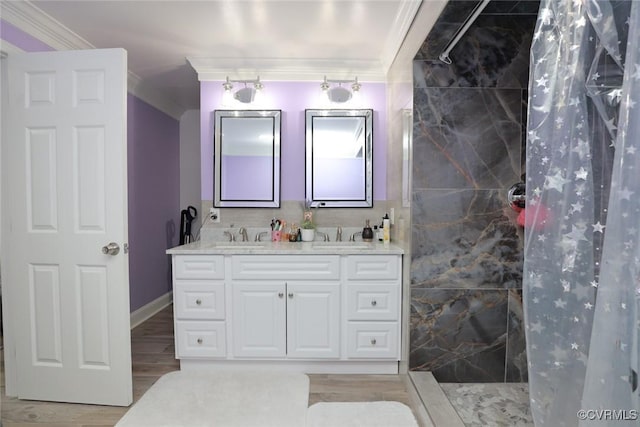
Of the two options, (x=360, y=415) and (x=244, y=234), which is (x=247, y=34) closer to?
(x=244, y=234)

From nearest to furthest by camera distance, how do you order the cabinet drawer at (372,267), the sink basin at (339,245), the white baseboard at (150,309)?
the cabinet drawer at (372,267) < the sink basin at (339,245) < the white baseboard at (150,309)

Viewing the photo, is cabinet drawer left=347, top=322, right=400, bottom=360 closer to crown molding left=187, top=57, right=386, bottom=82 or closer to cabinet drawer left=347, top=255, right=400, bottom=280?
cabinet drawer left=347, top=255, right=400, bottom=280

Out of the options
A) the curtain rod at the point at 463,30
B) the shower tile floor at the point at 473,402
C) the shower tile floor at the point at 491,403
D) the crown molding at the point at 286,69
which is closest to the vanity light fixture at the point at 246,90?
the crown molding at the point at 286,69

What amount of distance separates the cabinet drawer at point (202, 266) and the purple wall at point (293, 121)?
2.47ft

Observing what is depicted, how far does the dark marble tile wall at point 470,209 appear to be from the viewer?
194 cm

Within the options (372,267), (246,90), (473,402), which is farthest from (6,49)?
(473,402)

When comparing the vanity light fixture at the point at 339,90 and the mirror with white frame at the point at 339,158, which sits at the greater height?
the vanity light fixture at the point at 339,90

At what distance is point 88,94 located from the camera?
1.82m

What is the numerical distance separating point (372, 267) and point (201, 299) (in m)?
1.24

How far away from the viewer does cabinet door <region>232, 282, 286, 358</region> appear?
2.17 metres

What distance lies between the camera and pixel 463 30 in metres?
1.60

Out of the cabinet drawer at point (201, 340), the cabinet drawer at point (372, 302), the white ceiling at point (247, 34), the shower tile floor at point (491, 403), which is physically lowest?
the shower tile floor at point (491, 403)

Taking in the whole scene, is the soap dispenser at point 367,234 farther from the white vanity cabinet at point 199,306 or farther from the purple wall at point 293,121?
the white vanity cabinet at point 199,306

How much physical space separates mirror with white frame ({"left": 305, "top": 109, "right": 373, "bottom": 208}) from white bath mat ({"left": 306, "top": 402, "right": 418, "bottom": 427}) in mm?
1514
